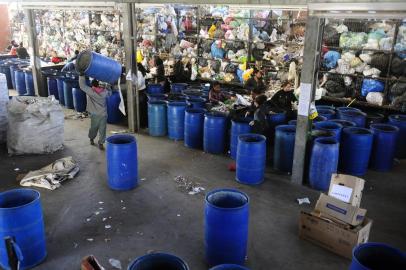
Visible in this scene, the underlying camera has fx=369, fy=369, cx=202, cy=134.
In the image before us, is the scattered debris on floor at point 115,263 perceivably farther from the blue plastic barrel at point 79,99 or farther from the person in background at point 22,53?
the person in background at point 22,53

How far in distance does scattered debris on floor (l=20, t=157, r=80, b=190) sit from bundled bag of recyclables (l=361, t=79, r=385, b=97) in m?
8.02

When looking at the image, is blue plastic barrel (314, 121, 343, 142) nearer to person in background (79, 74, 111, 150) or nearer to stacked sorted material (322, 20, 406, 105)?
stacked sorted material (322, 20, 406, 105)

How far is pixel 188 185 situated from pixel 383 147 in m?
4.26

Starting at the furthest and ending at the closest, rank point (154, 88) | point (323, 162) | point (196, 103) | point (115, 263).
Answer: point (154, 88) → point (196, 103) → point (323, 162) → point (115, 263)

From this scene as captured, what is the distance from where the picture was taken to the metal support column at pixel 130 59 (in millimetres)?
9211

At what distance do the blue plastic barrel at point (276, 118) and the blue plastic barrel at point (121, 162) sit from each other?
364cm

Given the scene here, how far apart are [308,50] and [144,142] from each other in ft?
15.8

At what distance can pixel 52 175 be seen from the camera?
706cm

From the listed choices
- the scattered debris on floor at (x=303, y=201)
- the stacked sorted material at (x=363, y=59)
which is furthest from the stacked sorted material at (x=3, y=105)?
the stacked sorted material at (x=363, y=59)

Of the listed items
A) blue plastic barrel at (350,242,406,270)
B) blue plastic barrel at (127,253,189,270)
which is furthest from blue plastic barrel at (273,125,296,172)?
blue plastic barrel at (127,253,189,270)

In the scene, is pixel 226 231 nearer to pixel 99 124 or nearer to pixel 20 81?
pixel 99 124

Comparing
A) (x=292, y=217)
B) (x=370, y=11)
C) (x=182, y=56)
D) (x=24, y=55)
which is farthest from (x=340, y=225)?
(x=24, y=55)

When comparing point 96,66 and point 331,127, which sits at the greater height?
point 96,66

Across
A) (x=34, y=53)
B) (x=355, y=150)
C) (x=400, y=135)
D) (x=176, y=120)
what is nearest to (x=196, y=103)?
(x=176, y=120)
